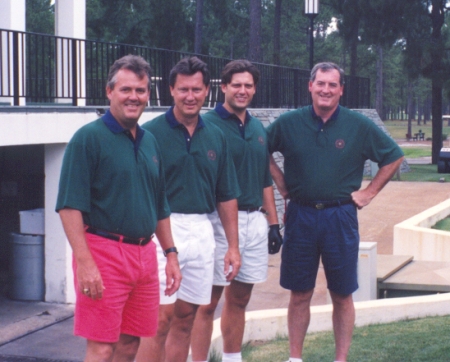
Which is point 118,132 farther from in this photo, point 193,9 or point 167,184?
point 193,9

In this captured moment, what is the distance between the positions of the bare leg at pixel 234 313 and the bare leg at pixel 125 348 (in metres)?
1.17

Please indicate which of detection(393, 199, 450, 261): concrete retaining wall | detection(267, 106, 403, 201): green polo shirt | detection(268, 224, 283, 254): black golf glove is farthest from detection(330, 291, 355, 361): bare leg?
detection(393, 199, 450, 261): concrete retaining wall

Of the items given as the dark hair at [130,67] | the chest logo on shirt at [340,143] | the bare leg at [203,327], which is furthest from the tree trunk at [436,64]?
the dark hair at [130,67]

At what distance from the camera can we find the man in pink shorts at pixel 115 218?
3.69m

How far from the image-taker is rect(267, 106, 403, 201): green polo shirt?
5.10 m

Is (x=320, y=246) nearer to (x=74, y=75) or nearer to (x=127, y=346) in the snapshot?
(x=127, y=346)

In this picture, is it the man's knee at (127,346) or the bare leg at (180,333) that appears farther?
the bare leg at (180,333)

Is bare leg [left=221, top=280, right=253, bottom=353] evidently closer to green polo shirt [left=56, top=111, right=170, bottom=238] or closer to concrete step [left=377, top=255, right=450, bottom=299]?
green polo shirt [left=56, top=111, right=170, bottom=238]

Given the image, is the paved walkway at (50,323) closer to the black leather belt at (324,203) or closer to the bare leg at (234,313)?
the bare leg at (234,313)

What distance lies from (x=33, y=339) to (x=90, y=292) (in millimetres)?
4463

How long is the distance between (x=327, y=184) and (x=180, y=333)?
1.29 meters

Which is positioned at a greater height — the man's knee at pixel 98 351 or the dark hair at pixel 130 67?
the dark hair at pixel 130 67

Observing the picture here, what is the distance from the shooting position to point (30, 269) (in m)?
9.41

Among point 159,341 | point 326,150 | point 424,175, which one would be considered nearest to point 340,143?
point 326,150
